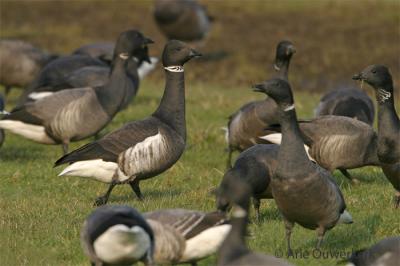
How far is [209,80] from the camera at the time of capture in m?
28.5

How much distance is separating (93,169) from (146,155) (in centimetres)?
73

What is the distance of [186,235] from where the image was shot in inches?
350

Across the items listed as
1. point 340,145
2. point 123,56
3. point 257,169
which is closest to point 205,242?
point 257,169

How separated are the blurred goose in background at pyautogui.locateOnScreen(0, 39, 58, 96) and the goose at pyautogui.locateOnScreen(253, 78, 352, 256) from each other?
13.5 metres

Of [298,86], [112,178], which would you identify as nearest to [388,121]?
[112,178]

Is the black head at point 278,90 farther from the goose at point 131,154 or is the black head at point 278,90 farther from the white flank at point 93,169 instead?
the white flank at point 93,169

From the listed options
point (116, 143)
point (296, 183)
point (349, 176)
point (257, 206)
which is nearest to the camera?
point (296, 183)

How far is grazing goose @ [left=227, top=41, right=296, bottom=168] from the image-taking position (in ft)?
51.7

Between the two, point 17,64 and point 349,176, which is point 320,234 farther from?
point 17,64

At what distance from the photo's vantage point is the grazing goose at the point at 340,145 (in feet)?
46.2

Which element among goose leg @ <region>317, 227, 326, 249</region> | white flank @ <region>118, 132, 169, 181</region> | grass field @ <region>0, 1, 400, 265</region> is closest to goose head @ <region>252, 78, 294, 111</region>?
goose leg @ <region>317, 227, 326, 249</region>

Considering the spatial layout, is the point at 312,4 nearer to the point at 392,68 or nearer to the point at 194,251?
the point at 392,68

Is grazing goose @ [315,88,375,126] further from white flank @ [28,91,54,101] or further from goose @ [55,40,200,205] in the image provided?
white flank @ [28,91,54,101]

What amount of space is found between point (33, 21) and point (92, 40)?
569cm
